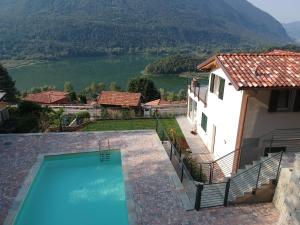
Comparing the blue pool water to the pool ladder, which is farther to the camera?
the pool ladder

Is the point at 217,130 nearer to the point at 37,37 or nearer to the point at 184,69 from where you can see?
the point at 184,69

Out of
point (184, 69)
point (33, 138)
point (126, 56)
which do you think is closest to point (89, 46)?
point (126, 56)

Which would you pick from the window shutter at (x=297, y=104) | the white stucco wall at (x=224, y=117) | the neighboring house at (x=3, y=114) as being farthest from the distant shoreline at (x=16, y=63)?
the window shutter at (x=297, y=104)

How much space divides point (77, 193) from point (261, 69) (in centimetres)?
1012

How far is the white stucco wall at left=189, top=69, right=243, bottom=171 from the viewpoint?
43.0ft

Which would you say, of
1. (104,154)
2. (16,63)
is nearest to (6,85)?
(104,154)

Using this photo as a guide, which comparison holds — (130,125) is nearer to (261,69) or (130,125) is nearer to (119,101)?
(261,69)

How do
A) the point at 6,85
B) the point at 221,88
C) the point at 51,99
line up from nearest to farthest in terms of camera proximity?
the point at 221,88, the point at 51,99, the point at 6,85

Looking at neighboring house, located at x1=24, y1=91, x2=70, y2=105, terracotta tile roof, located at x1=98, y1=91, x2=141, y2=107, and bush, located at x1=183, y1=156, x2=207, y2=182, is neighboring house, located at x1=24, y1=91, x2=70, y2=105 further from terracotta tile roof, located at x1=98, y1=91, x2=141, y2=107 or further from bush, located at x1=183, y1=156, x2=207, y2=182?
bush, located at x1=183, y1=156, x2=207, y2=182

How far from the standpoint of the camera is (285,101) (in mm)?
12758

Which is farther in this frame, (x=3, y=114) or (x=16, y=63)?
(x=16, y=63)

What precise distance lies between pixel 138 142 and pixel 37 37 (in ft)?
672

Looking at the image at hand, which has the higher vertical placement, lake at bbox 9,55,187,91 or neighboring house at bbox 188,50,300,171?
neighboring house at bbox 188,50,300,171

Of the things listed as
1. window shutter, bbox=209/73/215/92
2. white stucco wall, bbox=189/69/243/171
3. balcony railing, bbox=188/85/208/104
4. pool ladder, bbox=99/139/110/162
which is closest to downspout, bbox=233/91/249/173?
white stucco wall, bbox=189/69/243/171
